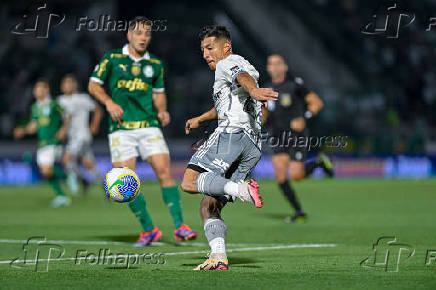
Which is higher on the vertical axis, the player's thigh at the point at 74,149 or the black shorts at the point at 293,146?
the black shorts at the point at 293,146

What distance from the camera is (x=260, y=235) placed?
10.2 metres

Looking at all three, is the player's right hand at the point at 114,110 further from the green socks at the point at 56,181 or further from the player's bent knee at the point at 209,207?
the green socks at the point at 56,181

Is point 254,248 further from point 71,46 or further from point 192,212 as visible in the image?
point 71,46

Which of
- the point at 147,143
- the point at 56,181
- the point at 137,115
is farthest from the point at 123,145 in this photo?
the point at 56,181

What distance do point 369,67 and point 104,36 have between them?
383 inches

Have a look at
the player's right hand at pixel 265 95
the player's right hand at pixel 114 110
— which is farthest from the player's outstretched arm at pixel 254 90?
the player's right hand at pixel 114 110

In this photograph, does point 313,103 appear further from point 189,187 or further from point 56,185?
point 56,185

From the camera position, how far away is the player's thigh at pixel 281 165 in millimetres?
12211

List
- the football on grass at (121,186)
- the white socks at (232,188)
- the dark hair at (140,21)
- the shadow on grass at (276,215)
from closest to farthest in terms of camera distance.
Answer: the white socks at (232,188) → the football on grass at (121,186) → the dark hair at (140,21) → the shadow on grass at (276,215)

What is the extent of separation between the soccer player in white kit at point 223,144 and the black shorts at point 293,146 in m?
5.26

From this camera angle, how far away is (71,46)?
25641 mm

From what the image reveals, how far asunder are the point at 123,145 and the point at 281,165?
3580mm

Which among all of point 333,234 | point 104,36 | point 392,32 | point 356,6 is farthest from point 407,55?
point 333,234

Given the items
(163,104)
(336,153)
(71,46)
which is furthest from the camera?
(71,46)
